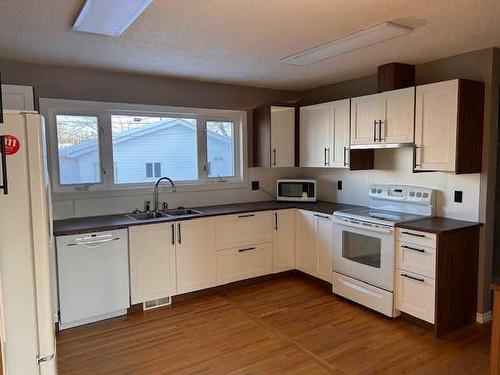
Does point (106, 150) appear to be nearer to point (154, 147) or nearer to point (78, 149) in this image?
point (78, 149)

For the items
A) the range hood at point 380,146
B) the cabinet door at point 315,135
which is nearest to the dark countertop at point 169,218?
the cabinet door at point 315,135

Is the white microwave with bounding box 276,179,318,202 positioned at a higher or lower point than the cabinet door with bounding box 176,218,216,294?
higher

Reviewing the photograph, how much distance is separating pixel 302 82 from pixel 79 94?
2.51 meters

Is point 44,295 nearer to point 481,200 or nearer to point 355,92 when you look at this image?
point 481,200

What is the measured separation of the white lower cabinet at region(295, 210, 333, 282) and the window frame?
964mm

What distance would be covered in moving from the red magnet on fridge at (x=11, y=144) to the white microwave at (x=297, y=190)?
11.4 ft

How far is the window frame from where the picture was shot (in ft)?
11.8

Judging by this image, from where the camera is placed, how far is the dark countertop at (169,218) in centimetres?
326

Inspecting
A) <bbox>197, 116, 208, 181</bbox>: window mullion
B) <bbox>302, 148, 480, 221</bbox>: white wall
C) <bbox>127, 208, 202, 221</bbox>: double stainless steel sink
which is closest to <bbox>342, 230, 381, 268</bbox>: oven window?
<bbox>302, 148, 480, 221</bbox>: white wall

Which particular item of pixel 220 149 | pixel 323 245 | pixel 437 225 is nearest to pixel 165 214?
pixel 220 149

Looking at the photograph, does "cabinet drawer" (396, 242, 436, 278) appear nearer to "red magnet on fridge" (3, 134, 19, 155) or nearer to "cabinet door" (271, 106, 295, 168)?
"cabinet door" (271, 106, 295, 168)

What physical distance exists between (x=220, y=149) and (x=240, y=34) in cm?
209

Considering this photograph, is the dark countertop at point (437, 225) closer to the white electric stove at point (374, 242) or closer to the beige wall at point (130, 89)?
the white electric stove at point (374, 242)

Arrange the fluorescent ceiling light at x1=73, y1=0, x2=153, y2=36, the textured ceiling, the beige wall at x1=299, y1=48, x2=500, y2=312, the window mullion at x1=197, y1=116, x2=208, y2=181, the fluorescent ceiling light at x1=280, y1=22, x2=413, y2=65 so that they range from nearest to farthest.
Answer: the fluorescent ceiling light at x1=73, y1=0, x2=153, y2=36 → the textured ceiling → the fluorescent ceiling light at x1=280, y1=22, x2=413, y2=65 → the beige wall at x1=299, y1=48, x2=500, y2=312 → the window mullion at x1=197, y1=116, x2=208, y2=181
